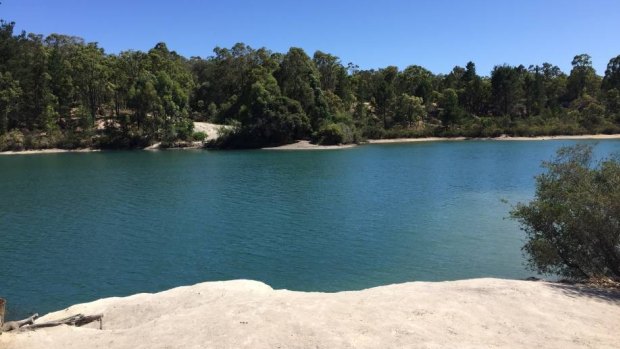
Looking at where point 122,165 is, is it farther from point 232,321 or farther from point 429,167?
point 232,321

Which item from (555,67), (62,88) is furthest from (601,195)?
(555,67)

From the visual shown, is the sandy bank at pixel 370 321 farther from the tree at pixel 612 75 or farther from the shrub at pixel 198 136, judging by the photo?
the tree at pixel 612 75

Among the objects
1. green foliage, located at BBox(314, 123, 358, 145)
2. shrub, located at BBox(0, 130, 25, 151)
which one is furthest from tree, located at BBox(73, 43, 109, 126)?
green foliage, located at BBox(314, 123, 358, 145)

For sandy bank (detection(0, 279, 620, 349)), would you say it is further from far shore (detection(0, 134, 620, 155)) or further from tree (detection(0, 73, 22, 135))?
tree (detection(0, 73, 22, 135))

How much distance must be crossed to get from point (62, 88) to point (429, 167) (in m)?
79.6

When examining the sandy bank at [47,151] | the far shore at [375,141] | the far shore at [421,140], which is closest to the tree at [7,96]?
the sandy bank at [47,151]

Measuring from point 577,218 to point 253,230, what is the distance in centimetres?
1780

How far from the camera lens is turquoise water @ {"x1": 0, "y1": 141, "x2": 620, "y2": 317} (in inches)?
845

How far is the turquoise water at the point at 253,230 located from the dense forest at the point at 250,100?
44.1 meters

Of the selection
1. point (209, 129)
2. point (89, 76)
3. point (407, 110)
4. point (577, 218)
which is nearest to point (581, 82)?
point (407, 110)

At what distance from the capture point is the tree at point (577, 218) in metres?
16.2

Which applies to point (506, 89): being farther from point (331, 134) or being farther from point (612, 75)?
point (331, 134)

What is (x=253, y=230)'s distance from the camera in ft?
96.7

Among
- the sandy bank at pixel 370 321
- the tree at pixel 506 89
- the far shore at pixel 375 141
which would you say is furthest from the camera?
the tree at pixel 506 89
